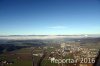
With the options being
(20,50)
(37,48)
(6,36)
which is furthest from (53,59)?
(6,36)

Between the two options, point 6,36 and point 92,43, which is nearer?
point 6,36

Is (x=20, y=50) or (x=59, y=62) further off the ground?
(x=20, y=50)

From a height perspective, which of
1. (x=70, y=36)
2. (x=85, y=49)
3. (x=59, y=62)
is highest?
(x=70, y=36)

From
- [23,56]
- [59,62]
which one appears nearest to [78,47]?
A: [59,62]

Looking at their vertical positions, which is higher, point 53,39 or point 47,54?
point 53,39

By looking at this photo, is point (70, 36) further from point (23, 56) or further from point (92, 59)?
point (23, 56)

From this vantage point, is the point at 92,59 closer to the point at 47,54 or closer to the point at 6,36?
the point at 47,54
